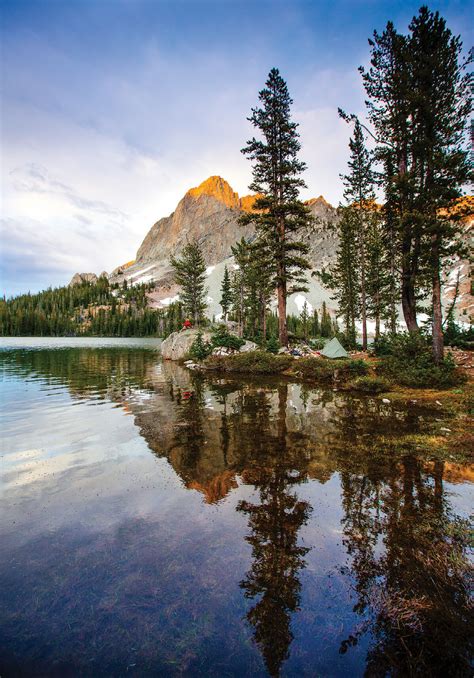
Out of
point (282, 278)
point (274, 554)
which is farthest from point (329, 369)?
point (274, 554)

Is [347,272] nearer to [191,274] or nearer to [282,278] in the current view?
[282,278]

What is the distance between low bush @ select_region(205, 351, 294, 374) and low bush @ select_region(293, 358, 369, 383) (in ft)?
4.22

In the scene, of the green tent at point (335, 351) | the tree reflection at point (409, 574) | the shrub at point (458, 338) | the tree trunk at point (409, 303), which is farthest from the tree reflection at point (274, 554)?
the shrub at point (458, 338)

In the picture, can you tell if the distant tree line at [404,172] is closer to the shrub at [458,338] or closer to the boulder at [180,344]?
the shrub at [458,338]

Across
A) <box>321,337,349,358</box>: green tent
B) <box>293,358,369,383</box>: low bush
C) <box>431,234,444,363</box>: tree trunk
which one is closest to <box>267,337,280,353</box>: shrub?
<box>321,337,349,358</box>: green tent

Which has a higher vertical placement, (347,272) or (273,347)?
(347,272)

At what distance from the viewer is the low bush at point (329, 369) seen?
60.4 ft

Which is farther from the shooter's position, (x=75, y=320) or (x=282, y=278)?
(x=75, y=320)

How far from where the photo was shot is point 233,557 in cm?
425

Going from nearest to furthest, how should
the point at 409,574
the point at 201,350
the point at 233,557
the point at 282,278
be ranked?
1. the point at 409,574
2. the point at 233,557
3. the point at 282,278
4. the point at 201,350

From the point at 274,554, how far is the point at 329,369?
16.0 meters

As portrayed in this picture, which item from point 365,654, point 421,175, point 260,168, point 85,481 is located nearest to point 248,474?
point 85,481

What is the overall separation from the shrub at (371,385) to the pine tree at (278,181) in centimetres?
962

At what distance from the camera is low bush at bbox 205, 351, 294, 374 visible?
74.6 ft
